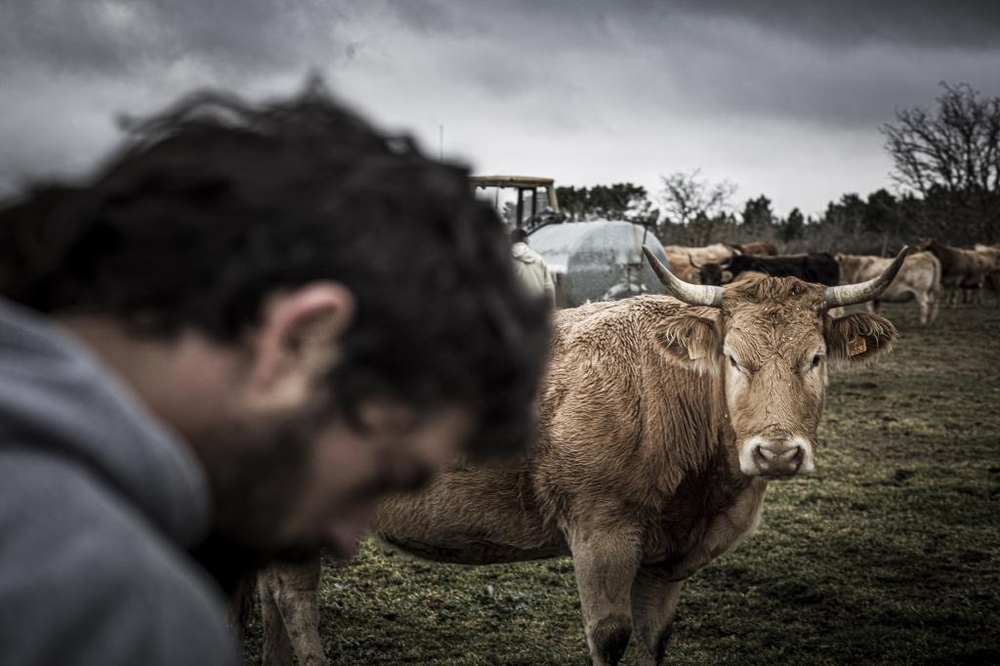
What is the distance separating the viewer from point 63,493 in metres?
0.59

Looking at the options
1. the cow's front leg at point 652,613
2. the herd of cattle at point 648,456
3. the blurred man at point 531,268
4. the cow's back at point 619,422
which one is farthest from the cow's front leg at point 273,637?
the blurred man at point 531,268

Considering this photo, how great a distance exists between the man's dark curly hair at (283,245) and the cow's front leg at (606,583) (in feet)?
10.4

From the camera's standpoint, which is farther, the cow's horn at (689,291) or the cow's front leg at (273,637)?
the cow's front leg at (273,637)

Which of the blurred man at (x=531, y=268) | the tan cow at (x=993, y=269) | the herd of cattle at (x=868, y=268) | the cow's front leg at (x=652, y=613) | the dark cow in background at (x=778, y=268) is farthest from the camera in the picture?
the tan cow at (x=993, y=269)

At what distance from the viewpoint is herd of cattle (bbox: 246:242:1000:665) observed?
389 centimetres

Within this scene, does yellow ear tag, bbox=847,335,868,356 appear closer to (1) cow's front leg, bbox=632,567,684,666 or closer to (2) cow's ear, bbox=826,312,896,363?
(2) cow's ear, bbox=826,312,896,363

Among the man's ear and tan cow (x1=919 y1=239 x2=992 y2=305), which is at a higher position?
the man's ear

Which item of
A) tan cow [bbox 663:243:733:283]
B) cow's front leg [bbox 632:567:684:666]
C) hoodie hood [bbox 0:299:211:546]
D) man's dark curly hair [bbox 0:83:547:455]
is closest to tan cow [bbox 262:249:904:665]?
cow's front leg [bbox 632:567:684:666]

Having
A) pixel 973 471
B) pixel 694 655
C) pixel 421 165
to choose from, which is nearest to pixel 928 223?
pixel 973 471

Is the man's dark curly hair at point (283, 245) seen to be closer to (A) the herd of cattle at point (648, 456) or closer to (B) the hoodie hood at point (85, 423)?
(B) the hoodie hood at point (85, 423)

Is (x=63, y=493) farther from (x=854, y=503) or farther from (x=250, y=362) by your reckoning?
(x=854, y=503)

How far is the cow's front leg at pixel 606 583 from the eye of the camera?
3.89 metres

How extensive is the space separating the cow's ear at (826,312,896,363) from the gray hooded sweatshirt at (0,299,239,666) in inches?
160

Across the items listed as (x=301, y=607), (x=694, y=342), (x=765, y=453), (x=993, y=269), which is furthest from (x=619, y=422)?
(x=993, y=269)
